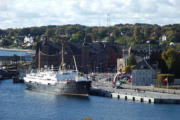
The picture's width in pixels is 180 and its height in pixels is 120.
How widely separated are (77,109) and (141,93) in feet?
34.9

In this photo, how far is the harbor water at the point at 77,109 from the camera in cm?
5575

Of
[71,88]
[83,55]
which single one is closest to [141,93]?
[71,88]

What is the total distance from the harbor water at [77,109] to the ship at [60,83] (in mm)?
1671

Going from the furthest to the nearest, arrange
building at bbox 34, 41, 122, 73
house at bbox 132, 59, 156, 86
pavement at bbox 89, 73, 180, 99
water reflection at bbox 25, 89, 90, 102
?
building at bbox 34, 41, 122, 73 → house at bbox 132, 59, 156, 86 → water reflection at bbox 25, 89, 90, 102 → pavement at bbox 89, 73, 180, 99

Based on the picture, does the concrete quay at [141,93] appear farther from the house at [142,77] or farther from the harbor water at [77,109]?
the house at [142,77]

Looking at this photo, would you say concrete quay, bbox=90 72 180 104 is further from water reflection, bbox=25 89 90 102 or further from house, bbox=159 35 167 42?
house, bbox=159 35 167 42

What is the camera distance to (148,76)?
7950 cm

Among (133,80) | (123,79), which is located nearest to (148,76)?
(133,80)

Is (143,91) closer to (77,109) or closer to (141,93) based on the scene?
(141,93)

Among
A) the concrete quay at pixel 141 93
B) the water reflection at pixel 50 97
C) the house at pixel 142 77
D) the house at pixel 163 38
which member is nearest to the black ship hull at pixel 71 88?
the water reflection at pixel 50 97

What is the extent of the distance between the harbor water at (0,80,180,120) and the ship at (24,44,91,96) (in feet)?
5.48

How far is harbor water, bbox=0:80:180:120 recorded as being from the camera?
5575 cm

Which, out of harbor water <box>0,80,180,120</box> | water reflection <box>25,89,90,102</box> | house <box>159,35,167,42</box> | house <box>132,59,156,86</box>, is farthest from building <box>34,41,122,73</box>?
house <box>159,35,167,42</box>

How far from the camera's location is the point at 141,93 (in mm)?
69062
